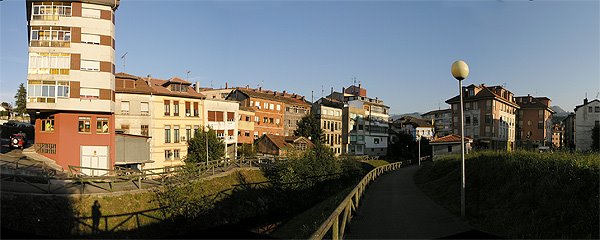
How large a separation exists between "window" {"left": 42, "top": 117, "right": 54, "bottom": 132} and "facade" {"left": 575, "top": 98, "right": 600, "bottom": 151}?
224 feet

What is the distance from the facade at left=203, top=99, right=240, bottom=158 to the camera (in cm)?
5084

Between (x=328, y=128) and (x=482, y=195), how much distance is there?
5901 centimetres

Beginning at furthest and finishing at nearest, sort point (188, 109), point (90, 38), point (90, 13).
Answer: point (188, 109) < point (90, 13) < point (90, 38)

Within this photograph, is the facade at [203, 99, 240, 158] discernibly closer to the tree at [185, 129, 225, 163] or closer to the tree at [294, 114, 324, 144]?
the tree at [185, 129, 225, 163]

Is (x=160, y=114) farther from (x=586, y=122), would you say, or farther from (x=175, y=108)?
(x=586, y=122)

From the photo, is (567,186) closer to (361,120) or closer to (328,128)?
(328,128)

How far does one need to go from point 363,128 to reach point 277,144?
2947 cm

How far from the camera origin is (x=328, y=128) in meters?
72.6

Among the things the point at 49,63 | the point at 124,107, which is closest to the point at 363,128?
the point at 124,107

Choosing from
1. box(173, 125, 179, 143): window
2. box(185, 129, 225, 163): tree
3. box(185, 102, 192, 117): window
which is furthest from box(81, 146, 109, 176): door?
box(185, 102, 192, 117): window

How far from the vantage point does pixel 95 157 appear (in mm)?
33625

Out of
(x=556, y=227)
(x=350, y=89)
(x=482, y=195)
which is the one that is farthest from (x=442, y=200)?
(x=350, y=89)

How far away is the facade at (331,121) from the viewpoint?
2803 inches

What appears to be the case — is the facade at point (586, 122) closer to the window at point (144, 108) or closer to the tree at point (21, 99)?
the window at point (144, 108)
